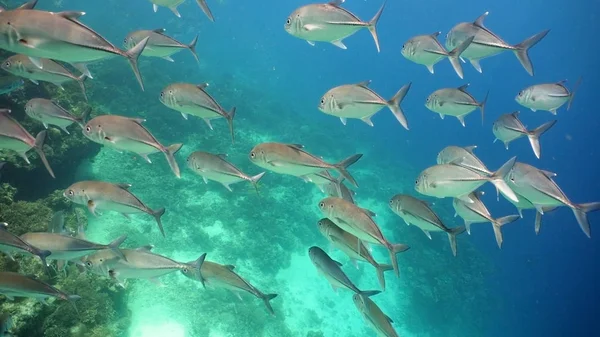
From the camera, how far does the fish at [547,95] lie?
20.6 ft

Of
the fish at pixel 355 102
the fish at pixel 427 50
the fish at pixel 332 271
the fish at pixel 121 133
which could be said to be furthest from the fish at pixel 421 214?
the fish at pixel 121 133

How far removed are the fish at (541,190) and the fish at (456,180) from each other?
0.64m

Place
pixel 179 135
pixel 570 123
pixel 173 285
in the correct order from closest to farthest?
pixel 173 285 < pixel 179 135 < pixel 570 123

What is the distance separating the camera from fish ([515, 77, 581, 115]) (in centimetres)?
629

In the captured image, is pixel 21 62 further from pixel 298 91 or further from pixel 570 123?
pixel 570 123

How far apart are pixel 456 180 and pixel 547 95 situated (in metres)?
3.59

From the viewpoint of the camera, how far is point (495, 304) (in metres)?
21.1

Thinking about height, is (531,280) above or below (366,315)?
below

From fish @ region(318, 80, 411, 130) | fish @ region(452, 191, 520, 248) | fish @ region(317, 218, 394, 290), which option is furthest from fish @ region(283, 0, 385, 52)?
fish @ region(452, 191, 520, 248)

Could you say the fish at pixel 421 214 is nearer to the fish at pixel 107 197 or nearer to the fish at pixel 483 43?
the fish at pixel 483 43

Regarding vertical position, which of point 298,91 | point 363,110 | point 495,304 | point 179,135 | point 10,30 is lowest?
point 495,304

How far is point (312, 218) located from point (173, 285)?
734 cm

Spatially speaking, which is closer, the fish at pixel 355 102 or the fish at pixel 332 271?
the fish at pixel 332 271

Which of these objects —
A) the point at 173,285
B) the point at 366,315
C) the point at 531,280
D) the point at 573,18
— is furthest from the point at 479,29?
the point at 573,18
